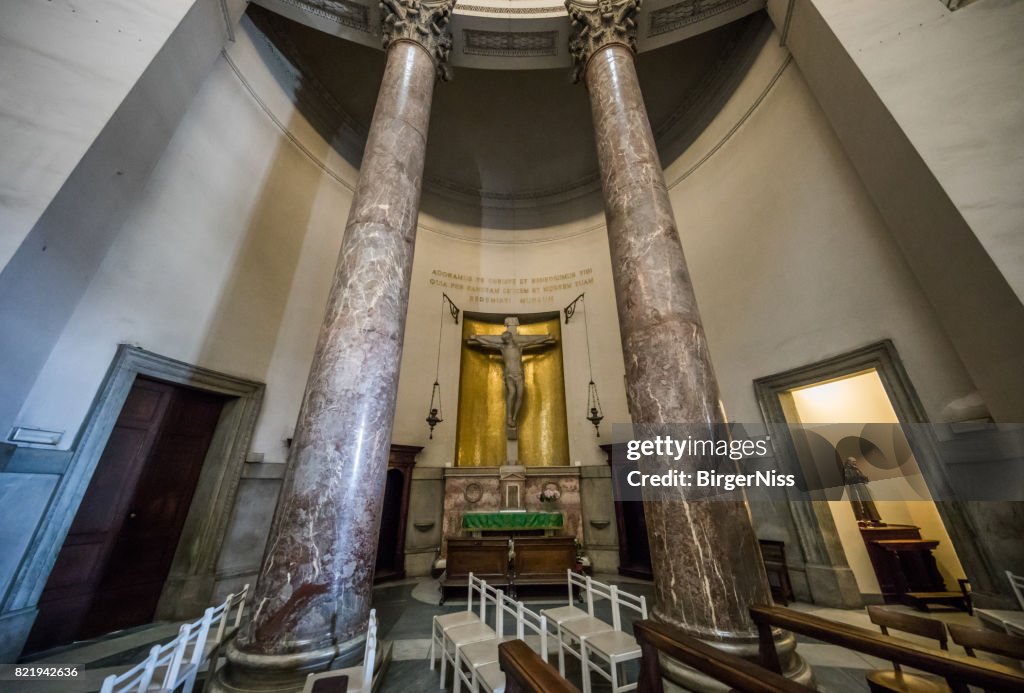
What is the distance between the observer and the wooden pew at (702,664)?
1.24m

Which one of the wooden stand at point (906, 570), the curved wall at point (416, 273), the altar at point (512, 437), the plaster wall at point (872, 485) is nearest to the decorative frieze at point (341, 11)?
the curved wall at point (416, 273)

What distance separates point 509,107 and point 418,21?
3829mm

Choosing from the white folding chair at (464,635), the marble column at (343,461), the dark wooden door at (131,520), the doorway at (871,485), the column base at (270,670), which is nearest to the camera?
the column base at (270,670)

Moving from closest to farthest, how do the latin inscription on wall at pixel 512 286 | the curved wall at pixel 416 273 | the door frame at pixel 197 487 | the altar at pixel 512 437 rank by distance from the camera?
the door frame at pixel 197 487
the curved wall at pixel 416 273
the altar at pixel 512 437
the latin inscription on wall at pixel 512 286

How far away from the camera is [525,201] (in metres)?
9.49

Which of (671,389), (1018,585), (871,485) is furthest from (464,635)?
(871,485)

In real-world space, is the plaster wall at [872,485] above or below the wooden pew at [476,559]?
above

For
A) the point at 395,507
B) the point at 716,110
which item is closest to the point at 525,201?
the point at 716,110

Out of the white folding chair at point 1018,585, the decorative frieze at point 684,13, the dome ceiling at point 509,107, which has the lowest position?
the white folding chair at point 1018,585

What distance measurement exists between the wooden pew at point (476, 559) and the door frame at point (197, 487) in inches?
101

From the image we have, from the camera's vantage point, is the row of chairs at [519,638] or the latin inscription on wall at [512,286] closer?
the row of chairs at [519,638]

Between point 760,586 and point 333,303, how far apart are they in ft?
11.0

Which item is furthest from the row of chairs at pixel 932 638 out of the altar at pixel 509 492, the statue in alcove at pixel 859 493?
the altar at pixel 509 492

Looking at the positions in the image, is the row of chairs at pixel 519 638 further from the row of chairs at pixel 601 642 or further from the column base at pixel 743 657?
the column base at pixel 743 657
